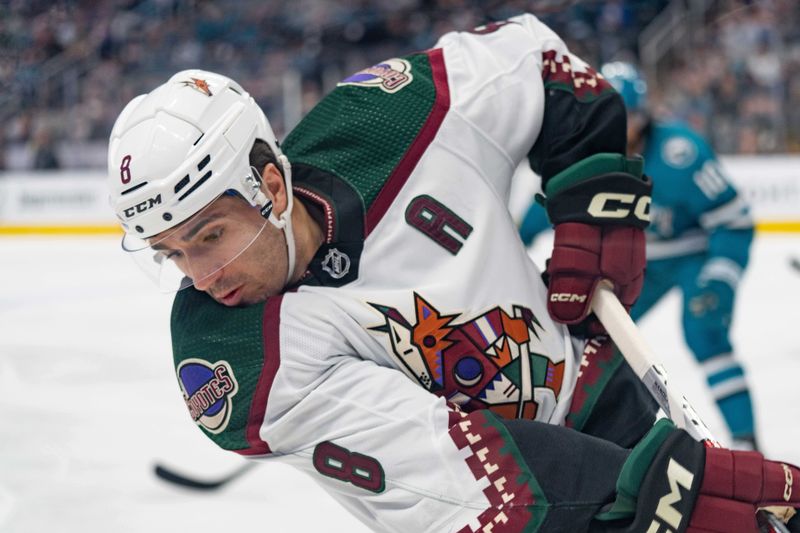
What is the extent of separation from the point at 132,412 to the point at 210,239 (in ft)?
7.35

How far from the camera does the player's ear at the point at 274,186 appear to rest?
4.31 feet

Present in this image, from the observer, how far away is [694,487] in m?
1.06

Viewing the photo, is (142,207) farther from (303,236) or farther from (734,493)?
(734,493)

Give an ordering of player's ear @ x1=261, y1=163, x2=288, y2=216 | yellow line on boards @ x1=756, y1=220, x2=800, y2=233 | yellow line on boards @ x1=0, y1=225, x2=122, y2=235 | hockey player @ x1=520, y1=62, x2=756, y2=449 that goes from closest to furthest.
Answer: player's ear @ x1=261, y1=163, x2=288, y2=216
hockey player @ x1=520, y1=62, x2=756, y2=449
yellow line on boards @ x1=756, y1=220, x2=800, y2=233
yellow line on boards @ x1=0, y1=225, x2=122, y2=235

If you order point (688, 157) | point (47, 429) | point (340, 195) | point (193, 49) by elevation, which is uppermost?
point (340, 195)

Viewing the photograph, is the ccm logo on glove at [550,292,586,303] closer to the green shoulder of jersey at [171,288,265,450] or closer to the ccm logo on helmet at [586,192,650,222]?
the ccm logo on helmet at [586,192,650,222]

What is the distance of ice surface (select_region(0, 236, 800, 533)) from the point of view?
2.51 m

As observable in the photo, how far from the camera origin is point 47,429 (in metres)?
3.14

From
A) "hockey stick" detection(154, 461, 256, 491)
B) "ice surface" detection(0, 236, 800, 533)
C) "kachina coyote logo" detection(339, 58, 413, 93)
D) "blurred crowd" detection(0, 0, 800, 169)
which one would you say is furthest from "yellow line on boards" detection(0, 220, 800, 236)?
"kachina coyote logo" detection(339, 58, 413, 93)

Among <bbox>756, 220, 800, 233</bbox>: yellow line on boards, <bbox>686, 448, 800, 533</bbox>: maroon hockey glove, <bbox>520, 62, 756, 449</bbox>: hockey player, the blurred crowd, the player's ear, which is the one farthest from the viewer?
the blurred crowd

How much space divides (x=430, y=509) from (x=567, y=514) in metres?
0.15

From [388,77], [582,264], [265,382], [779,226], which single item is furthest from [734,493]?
[779,226]

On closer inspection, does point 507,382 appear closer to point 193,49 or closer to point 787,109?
point 787,109

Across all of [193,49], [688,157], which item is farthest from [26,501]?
[193,49]
